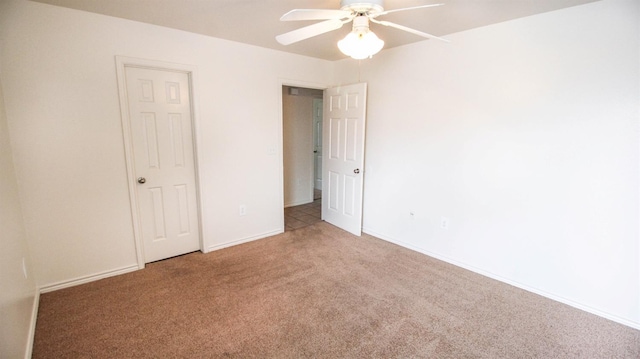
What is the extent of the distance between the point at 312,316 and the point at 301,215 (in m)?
2.63

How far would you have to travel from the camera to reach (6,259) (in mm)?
1676

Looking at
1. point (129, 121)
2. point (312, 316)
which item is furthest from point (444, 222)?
point (129, 121)

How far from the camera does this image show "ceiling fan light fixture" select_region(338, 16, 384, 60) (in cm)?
181

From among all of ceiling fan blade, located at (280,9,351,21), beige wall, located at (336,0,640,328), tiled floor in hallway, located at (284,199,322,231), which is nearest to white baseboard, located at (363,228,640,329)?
beige wall, located at (336,0,640,328)

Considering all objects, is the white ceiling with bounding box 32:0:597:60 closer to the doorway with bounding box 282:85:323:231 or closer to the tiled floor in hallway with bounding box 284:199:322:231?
the doorway with bounding box 282:85:323:231

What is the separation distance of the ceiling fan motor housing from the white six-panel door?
201 centimetres

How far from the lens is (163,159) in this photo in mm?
3012

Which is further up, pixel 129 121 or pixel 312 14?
pixel 312 14

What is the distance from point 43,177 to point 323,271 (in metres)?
2.51

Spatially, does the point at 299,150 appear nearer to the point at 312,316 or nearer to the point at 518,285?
the point at 312,316

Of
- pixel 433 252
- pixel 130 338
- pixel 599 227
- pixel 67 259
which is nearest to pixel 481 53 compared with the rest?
pixel 599 227

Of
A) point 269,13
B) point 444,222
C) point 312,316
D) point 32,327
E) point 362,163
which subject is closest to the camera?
point 32,327

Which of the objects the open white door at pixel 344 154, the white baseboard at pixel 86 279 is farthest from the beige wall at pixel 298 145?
the white baseboard at pixel 86 279

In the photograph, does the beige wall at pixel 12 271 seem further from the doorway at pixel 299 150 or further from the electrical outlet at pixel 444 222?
the electrical outlet at pixel 444 222
